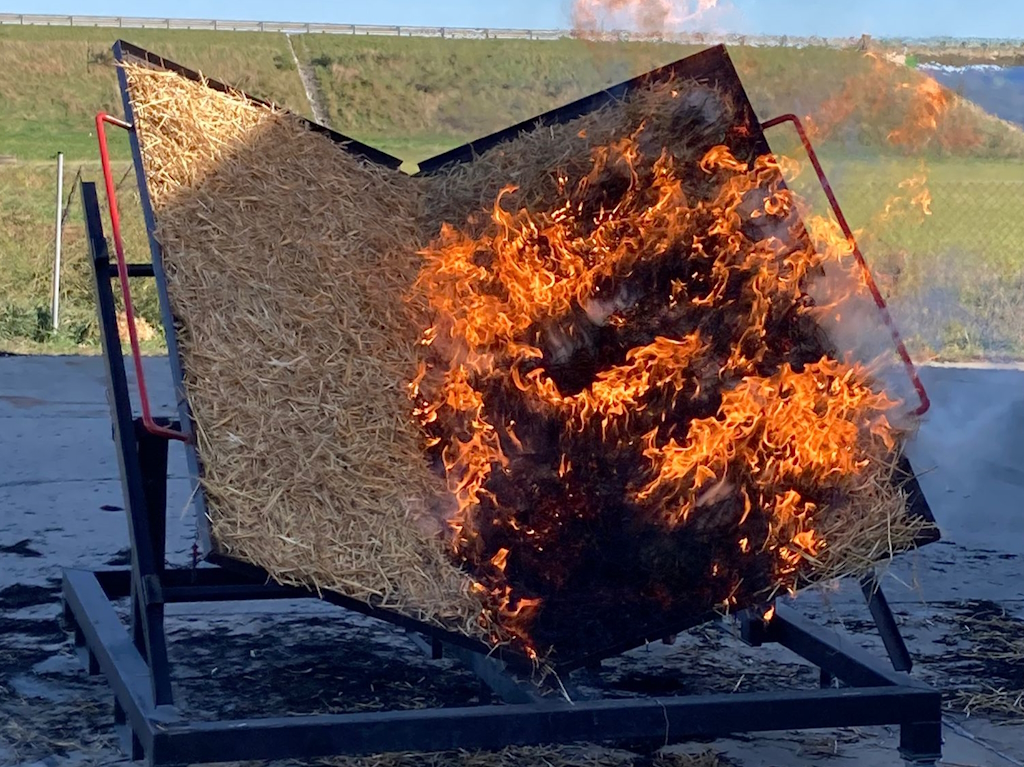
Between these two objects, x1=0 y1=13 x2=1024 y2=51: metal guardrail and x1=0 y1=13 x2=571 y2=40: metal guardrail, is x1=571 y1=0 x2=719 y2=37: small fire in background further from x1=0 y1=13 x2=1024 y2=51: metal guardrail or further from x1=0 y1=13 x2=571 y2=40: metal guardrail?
x1=0 y1=13 x2=571 y2=40: metal guardrail

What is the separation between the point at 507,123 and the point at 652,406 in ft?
6.46

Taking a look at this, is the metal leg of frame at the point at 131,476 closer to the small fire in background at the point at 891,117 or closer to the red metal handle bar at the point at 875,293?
the red metal handle bar at the point at 875,293

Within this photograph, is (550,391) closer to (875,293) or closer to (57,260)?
(875,293)

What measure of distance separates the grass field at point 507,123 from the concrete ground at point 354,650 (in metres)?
1.79

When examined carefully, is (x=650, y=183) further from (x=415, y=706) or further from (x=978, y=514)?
(x=978, y=514)

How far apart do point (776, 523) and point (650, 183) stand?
1177 mm

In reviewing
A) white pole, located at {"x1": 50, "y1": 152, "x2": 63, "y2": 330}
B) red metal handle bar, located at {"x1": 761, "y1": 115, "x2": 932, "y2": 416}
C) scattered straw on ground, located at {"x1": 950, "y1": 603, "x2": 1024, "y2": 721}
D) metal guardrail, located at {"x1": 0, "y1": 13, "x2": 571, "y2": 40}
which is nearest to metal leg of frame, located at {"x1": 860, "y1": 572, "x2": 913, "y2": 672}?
red metal handle bar, located at {"x1": 761, "y1": 115, "x2": 932, "y2": 416}

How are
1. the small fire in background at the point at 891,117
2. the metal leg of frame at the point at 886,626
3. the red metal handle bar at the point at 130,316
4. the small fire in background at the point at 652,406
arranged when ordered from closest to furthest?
the red metal handle bar at the point at 130,316, the small fire in background at the point at 652,406, the metal leg of frame at the point at 886,626, the small fire in background at the point at 891,117

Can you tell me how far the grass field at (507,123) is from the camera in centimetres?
556

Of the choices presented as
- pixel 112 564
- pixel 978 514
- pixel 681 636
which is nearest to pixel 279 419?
pixel 681 636

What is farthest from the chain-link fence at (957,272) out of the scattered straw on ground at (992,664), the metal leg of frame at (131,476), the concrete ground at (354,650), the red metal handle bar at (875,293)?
the metal leg of frame at (131,476)

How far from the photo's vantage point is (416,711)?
3393mm

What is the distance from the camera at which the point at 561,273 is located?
163 inches

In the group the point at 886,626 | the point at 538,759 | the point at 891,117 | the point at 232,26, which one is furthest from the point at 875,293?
the point at 232,26
